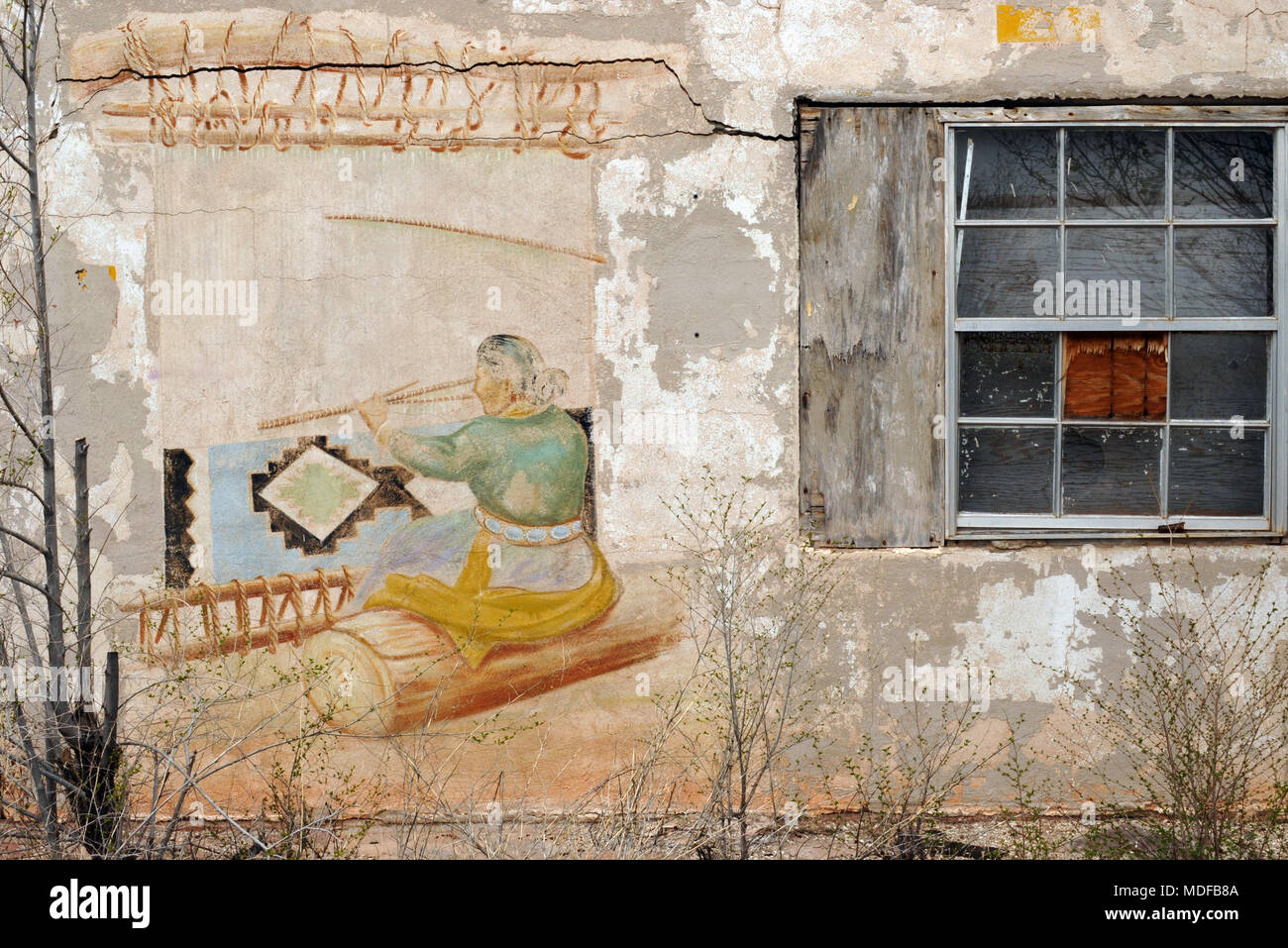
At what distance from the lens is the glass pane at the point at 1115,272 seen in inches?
163

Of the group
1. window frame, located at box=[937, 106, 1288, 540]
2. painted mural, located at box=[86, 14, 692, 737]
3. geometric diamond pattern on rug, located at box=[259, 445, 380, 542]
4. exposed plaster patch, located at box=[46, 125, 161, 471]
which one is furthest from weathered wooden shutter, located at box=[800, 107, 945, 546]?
exposed plaster patch, located at box=[46, 125, 161, 471]

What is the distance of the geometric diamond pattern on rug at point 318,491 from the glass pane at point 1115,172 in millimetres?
2871

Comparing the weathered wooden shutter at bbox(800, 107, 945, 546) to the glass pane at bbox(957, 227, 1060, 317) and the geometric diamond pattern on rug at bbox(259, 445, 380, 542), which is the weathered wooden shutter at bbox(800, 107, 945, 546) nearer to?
the glass pane at bbox(957, 227, 1060, 317)

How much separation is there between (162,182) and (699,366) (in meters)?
2.13

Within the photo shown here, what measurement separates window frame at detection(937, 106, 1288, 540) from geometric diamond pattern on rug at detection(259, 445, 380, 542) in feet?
7.31

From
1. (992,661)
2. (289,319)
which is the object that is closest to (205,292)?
(289,319)

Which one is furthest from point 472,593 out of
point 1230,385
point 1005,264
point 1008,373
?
point 1230,385

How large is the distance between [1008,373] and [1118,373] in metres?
0.41

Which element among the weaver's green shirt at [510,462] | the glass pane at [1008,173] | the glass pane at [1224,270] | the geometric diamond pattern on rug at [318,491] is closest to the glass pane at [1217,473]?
the glass pane at [1224,270]

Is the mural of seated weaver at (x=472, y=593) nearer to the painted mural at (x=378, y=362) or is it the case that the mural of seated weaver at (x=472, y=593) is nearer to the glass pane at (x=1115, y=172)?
the painted mural at (x=378, y=362)

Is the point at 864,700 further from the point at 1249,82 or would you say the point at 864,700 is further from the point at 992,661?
the point at 1249,82

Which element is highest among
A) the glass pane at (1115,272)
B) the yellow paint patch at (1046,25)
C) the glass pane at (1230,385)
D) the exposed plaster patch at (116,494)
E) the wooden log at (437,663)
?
the yellow paint patch at (1046,25)

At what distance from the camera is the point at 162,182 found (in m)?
4.14

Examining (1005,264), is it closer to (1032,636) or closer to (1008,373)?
(1008,373)
